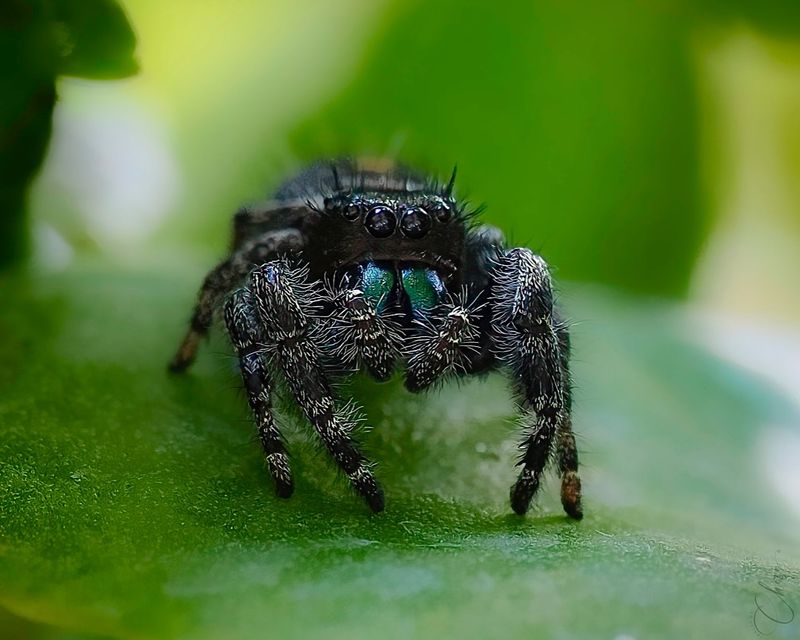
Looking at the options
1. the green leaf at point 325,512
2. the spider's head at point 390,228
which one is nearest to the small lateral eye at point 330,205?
the spider's head at point 390,228

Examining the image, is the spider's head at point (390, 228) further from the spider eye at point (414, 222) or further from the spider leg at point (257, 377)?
the spider leg at point (257, 377)

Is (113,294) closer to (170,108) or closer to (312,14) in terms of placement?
(170,108)

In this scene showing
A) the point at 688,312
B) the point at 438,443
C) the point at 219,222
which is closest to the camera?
the point at 438,443

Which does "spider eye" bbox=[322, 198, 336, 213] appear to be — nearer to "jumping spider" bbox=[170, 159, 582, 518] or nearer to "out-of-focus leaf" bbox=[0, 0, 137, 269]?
"jumping spider" bbox=[170, 159, 582, 518]

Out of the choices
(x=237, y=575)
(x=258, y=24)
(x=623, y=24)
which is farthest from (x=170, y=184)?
(x=237, y=575)

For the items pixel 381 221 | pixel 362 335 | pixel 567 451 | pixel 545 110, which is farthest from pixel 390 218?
pixel 545 110

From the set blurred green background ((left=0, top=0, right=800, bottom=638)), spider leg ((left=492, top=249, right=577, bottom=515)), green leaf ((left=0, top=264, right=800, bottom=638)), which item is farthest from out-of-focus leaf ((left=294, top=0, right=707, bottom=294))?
spider leg ((left=492, top=249, right=577, bottom=515))
